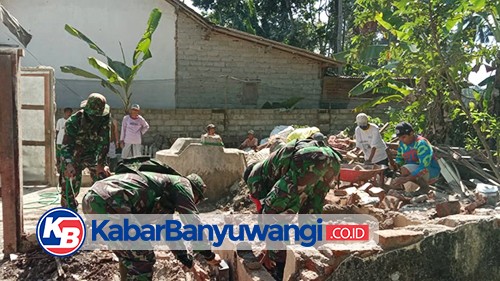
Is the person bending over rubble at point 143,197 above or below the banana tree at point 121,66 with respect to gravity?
below

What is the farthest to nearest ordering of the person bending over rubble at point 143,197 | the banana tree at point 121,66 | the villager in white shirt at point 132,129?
the banana tree at point 121,66 → the villager in white shirt at point 132,129 → the person bending over rubble at point 143,197

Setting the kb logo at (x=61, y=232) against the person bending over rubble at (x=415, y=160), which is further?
the person bending over rubble at (x=415, y=160)

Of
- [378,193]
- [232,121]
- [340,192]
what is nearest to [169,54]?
[232,121]

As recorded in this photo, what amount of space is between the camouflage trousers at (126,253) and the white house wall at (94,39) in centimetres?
991

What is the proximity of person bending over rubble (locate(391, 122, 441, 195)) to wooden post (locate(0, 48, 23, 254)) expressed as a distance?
4.26 m

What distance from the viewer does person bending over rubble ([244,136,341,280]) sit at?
11.7 feet

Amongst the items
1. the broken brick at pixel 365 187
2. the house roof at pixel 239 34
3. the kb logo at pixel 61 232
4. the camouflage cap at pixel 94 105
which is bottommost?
the kb logo at pixel 61 232

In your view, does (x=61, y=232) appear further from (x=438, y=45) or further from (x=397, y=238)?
(x=438, y=45)

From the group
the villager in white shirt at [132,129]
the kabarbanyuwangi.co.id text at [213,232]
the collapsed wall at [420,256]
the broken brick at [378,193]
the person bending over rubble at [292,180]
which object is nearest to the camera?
the collapsed wall at [420,256]

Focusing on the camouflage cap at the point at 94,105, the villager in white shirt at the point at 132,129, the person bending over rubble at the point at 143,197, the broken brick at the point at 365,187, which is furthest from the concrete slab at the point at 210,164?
the person bending over rubble at the point at 143,197

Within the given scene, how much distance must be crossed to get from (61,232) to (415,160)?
4276mm

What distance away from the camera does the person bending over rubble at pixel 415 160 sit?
562cm

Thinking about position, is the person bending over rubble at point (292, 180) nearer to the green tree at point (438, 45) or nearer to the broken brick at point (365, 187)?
the green tree at point (438, 45)

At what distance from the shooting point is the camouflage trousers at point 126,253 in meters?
3.14
